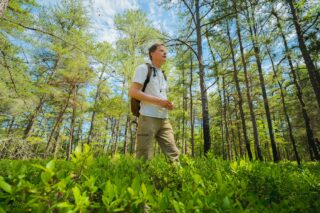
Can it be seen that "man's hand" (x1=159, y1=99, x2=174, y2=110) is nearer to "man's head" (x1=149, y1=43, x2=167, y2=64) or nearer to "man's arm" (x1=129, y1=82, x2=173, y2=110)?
"man's arm" (x1=129, y1=82, x2=173, y2=110)

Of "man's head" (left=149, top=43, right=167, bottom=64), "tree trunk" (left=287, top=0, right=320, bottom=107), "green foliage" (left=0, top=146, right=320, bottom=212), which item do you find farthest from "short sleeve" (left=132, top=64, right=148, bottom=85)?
"tree trunk" (left=287, top=0, right=320, bottom=107)

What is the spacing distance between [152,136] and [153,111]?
0.37m

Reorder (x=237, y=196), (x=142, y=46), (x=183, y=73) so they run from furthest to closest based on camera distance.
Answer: (x=183, y=73), (x=142, y=46), (x=237, y=196)

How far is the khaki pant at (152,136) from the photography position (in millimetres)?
2992

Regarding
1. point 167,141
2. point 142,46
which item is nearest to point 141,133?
point 167,141

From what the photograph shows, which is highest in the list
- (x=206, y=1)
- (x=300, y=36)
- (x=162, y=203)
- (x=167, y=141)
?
(x=206, y=1)

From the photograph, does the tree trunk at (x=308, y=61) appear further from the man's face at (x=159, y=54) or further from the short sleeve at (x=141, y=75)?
the short sleeve at (x=141, y=75)

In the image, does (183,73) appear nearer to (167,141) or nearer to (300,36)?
(300,36)

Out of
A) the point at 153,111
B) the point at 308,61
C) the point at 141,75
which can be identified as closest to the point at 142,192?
the point at 153,111

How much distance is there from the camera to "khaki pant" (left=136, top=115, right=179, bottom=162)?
2.99 meters

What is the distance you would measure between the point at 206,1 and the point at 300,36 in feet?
15.0

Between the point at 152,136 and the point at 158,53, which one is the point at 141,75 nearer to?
the point at 158,53

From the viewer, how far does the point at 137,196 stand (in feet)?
3.51

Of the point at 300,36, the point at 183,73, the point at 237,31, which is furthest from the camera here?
the point at 183,73
